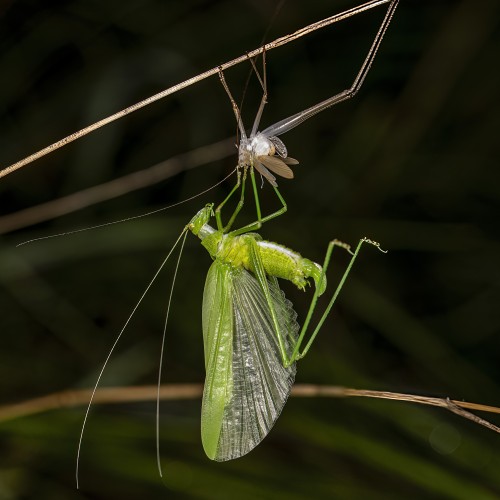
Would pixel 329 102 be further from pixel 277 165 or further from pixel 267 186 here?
pixel 267 186

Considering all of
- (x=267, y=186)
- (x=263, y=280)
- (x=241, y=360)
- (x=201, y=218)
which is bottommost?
(x=241, y=360)

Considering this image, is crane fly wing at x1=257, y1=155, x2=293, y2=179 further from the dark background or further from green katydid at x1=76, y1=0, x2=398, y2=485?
the dark background

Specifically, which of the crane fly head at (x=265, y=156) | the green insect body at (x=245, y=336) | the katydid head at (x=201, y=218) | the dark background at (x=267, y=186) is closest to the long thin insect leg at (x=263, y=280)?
the green insect body at (x=245, y=336)

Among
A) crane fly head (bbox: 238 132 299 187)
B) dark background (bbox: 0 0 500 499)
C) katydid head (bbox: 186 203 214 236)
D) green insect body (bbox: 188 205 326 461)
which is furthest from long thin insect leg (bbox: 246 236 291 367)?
dark background (bbox: 0 0 500 499)

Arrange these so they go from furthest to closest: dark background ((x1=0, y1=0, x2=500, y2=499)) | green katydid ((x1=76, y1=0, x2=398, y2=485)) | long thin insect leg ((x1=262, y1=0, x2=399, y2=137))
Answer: dark background ((x1=0, y1=0, x2=500, y2=499)) → green katydid ((x1=76, y1=0, x2=398, y2=485)) → long thin insect leg ((x1=262, y1=0, x2=399, y2=137))

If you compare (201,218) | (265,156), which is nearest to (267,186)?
(201,218)
